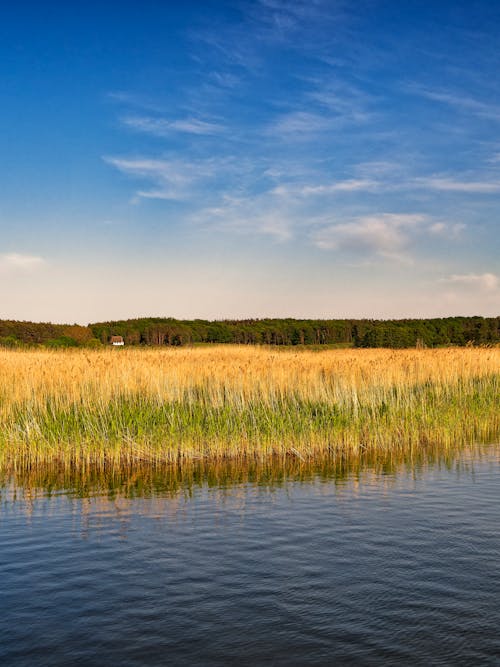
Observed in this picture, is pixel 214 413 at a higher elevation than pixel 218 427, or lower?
higher

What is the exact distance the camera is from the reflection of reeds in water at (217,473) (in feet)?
41.6

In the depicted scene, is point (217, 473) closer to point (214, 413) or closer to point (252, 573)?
point (214, 413)

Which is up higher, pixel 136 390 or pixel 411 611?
pixel 136 390

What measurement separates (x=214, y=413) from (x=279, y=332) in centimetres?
8179

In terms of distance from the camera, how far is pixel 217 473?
14.0m

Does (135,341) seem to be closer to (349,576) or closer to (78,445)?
(78,445)

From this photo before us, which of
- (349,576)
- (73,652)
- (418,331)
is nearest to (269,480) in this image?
(349,576)

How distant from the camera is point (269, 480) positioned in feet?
43.7

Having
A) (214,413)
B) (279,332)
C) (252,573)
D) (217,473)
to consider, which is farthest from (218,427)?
(279,332)

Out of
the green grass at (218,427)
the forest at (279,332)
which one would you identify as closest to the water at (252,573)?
the green grass at (218,427)

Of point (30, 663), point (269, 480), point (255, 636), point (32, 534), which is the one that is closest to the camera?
point (30, 663)

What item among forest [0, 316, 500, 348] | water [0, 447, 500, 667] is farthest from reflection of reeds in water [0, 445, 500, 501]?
forest [0, 316, 500, 348]

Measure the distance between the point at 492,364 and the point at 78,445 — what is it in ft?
58.7

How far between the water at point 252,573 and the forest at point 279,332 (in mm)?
70802
